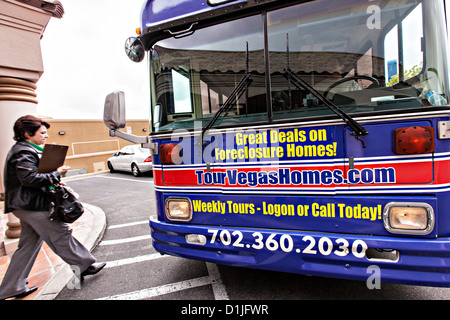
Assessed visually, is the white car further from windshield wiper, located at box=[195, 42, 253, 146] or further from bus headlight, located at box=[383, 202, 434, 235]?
bus headlight, located at box=[383, 202, 434, 235]

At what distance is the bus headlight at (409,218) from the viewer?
1.59 metres

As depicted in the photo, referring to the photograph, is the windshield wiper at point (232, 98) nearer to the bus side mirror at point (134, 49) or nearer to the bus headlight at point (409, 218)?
the bus side mirror at point (134, 49)

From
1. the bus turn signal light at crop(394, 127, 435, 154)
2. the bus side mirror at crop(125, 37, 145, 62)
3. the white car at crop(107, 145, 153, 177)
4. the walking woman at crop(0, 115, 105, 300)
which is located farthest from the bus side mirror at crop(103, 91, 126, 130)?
the white car at crop(107, 145, 153, 177)

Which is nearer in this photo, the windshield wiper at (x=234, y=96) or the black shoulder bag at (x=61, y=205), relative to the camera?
the windshield wiper at (x=234, y=96)

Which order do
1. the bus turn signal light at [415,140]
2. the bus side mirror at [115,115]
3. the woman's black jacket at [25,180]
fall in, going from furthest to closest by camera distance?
1. the woman's black jacket at [25,180]
2. the bus side mirror at [115,115]
3. the bus turn signal light at [415,140]

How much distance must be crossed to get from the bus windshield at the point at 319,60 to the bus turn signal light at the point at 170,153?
0.63 feet

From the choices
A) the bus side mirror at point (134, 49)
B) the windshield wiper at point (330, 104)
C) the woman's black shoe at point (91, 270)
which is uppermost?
the bus side mirror at point (134, 49)

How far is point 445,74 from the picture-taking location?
5.33ft

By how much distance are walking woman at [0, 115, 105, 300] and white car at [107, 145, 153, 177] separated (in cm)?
840

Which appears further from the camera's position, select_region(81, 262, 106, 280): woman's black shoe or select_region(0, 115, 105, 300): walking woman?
select_region(81, 262, 106, 280): woman's black shoe

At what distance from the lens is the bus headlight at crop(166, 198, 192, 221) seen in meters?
2.26

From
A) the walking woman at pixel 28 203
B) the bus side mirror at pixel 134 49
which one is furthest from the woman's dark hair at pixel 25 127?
the bus side mirror at pixel 134 49
